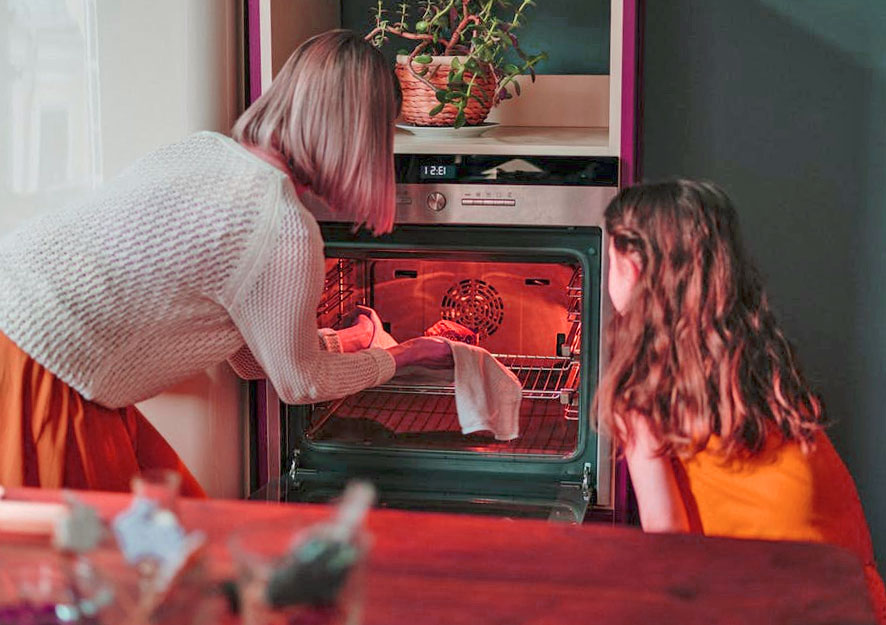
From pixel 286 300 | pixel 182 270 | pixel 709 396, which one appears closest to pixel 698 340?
pixel 709 396

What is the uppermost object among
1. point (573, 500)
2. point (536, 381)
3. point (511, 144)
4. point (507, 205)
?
point (511, 144)

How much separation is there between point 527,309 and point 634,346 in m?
0.78

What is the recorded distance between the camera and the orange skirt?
5.74ft

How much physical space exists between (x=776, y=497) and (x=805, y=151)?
51.7 inches

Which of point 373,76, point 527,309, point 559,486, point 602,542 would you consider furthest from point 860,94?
point 602,542

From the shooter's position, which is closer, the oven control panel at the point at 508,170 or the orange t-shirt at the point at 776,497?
the orange t-shirt at the point at 776,497

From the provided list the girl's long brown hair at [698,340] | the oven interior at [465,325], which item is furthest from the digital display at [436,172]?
the girl's long brown hair at [698,340]

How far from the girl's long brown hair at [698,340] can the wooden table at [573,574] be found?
40 centimetres

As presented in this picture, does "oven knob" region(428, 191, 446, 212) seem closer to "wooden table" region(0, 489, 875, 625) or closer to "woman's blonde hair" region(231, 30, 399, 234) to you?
"woman's blonde hair" region(231, 30, 399, 234)

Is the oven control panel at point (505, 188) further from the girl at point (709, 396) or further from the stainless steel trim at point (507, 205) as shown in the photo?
the girl at point (709, 396)

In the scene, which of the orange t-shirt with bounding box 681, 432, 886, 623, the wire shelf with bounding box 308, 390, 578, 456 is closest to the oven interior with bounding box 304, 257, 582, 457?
the wire shelf with bounding box 308, 390, 578, 456

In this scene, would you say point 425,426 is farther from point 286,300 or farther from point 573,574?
point 573,574

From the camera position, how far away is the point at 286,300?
1.75 metres

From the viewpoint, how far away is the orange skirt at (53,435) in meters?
1.75
